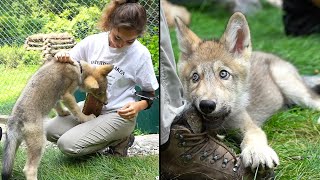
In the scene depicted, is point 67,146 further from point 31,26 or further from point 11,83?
point 31,26

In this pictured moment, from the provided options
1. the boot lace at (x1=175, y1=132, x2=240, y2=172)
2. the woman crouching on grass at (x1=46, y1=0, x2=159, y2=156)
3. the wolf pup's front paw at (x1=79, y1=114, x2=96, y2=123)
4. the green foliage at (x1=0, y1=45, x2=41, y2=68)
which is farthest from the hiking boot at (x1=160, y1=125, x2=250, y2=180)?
the green foliage at (x1=0, y1=45, x2=41, y2=68)

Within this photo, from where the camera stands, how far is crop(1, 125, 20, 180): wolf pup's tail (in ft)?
8.41

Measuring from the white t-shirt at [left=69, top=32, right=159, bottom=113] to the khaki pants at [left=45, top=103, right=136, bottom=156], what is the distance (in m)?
0.08

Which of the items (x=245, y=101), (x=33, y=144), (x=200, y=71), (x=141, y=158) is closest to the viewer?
(x=33, y=144)

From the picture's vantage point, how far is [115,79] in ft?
8.64

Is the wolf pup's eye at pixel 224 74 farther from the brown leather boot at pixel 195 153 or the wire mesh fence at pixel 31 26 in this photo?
the wire mesh fence at pixel 31 26

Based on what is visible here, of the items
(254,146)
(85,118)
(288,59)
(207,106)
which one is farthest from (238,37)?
(288,59)

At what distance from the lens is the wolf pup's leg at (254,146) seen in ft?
9.38

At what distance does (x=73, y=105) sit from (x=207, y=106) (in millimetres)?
639

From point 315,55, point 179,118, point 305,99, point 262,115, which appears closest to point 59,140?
point 179,118

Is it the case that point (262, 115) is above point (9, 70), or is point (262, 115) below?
below

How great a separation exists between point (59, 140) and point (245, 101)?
3.44 ft

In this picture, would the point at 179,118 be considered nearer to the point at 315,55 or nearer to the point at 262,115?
the point at 262,115

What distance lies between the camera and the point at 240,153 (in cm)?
309
